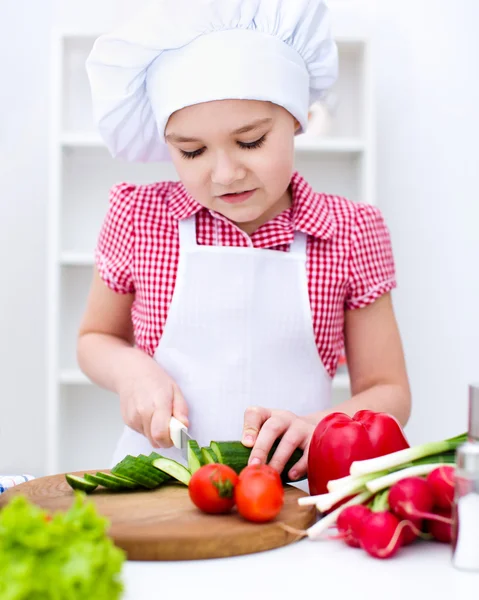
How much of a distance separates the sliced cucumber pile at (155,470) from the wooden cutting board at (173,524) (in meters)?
0.01

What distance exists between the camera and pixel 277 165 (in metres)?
1.32


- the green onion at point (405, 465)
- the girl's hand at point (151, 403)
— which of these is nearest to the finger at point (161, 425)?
the girl's hand at point (151, 403)

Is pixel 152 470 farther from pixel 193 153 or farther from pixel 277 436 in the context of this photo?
pixel 193 153

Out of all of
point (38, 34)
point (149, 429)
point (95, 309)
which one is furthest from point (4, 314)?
point (149, 429)

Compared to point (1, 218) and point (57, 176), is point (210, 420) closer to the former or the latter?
point (57, 176)

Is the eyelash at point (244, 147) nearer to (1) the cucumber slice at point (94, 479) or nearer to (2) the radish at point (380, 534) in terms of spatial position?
(1) the cucumber slice at point (94, 479)

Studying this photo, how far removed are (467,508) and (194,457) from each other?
423 millimetres

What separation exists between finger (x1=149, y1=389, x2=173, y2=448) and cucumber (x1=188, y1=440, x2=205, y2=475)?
0.15m

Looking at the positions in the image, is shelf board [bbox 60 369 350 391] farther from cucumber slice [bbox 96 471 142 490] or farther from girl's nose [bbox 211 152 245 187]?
cucumber slice [bbox 96 471 142 490]

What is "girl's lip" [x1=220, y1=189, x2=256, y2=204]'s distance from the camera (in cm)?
135

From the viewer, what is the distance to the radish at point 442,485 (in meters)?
0.81

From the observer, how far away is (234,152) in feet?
4.20

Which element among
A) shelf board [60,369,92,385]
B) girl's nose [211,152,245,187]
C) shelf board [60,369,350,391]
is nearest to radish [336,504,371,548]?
girl's nose [211,152,245,187]

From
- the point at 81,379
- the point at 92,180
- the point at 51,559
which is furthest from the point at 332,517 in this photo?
the point at 92,180
